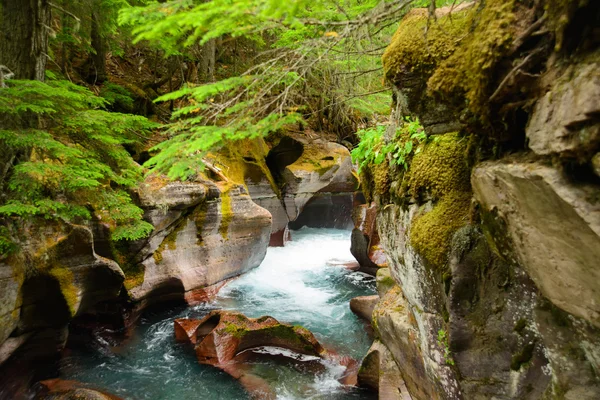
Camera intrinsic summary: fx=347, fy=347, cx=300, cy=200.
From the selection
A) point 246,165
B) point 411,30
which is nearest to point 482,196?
point 411,30

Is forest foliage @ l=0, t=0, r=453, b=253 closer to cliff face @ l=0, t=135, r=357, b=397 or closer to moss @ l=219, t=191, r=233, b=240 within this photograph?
cliff face @ l=0, t=135, r=357, b=397

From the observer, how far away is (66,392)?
5969 mm

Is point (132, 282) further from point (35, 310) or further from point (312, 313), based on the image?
point (312, 313)

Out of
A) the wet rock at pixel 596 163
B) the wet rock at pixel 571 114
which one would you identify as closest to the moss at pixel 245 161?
the wet rock at pixel 571 114

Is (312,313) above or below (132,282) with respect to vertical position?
below

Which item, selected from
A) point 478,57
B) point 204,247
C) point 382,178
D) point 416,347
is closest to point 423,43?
point 478,57

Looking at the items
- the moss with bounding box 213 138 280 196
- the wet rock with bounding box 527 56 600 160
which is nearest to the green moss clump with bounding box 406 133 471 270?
the wet rock with bounding box 527 56 600 160

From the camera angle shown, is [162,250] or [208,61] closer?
[162,250]

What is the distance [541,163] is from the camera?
2150mm

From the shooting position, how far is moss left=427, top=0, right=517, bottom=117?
2324 mm

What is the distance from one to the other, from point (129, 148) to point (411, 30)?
31.3ft

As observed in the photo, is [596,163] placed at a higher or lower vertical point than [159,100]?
lower

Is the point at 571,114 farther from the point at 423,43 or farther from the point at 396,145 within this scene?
the point at 396,145

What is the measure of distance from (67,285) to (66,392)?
183cm
